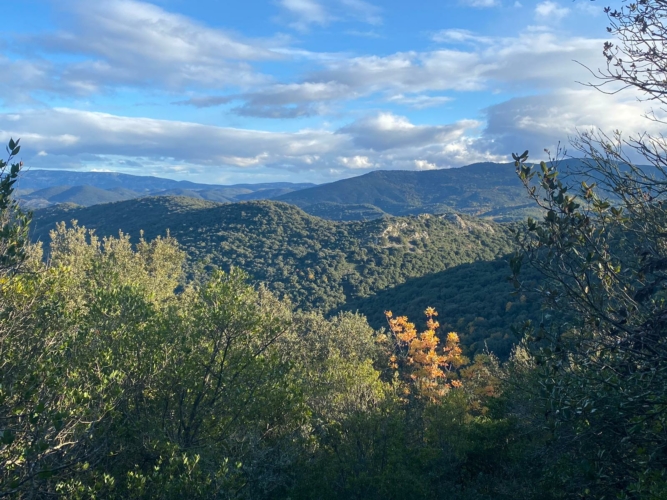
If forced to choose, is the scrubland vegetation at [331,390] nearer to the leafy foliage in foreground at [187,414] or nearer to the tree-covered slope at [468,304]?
the leafy foliage in foreground at [187,414]

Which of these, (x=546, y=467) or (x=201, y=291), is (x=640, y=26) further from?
(x=201, y=291)

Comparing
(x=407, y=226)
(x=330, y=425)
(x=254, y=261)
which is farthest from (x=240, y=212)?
(x=330, y=425)

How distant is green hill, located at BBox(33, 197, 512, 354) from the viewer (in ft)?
311

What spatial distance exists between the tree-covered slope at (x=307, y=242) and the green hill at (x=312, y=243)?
24 centimetres

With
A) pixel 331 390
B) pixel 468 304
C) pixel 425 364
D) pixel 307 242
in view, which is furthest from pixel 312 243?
pixel 331 390

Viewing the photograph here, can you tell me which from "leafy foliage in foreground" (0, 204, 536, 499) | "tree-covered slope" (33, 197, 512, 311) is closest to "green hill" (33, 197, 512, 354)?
"tree-covered slope" (33, 197, 512, 311)

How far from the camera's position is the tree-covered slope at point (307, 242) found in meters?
97.6

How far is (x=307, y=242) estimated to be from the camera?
399 feet

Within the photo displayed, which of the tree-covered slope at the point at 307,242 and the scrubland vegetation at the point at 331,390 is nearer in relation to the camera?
the scrubland vegetation at the point at 331,390

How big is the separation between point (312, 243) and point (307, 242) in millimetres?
1760

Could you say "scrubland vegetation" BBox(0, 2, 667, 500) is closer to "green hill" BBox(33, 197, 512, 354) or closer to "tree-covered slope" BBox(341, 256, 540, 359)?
"tree-covered slope" BBox(341, 256, 540, 359)

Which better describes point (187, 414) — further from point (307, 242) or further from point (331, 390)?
point (307, 242)

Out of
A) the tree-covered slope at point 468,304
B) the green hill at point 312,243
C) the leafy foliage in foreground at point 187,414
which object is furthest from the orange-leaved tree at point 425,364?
the green hill at point 312,243

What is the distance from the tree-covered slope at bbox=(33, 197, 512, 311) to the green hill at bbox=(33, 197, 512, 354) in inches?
9.4
